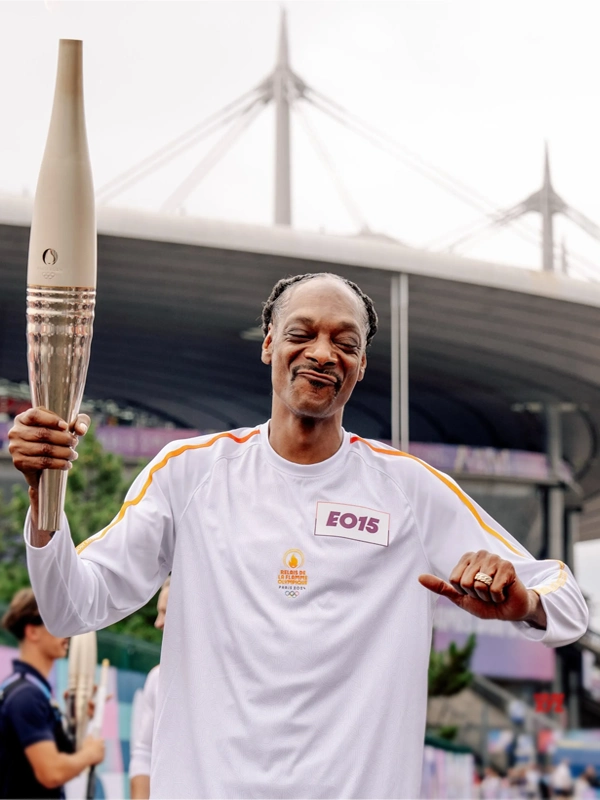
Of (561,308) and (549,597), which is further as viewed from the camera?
(561,308)

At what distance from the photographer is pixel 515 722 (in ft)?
65.5

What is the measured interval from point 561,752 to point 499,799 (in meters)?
2.00

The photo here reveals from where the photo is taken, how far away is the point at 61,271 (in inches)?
87.2

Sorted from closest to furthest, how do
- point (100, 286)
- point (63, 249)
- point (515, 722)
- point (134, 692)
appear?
point (63, 249), point (134, 692), point (100, 286), point (515, 722)

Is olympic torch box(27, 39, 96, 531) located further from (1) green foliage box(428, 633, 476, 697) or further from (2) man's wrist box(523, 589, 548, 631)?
(1) green foliage box(428, 633, 476, 697)

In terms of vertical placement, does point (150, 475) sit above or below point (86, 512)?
below

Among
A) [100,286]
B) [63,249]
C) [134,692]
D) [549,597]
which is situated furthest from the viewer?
[100,286]

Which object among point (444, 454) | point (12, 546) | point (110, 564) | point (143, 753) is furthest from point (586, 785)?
point (110, 564)

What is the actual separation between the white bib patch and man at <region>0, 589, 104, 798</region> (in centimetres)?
250

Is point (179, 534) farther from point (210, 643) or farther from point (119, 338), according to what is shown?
point (119, 338)

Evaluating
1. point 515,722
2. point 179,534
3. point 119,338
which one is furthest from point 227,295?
point 179,534

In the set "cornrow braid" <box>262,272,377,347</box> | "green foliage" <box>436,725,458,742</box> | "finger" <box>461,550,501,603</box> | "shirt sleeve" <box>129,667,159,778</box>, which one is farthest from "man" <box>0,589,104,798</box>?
"green foliage" <box>436,725,458,742</box>

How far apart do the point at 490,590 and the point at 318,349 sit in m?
0.66

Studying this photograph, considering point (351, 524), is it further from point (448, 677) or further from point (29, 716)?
point (448, 677)
